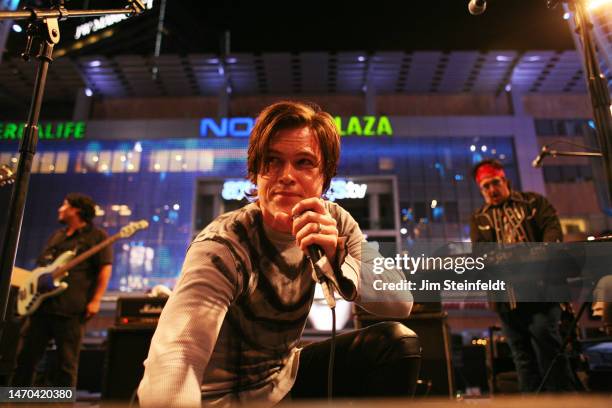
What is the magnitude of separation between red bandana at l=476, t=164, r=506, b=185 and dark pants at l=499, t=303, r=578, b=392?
38.3 inches

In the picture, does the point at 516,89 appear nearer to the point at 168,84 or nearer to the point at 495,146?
the point at 495,146

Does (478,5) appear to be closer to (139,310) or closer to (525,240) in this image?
(525,240)

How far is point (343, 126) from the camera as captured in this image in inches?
572

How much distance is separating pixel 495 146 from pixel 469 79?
285 cm

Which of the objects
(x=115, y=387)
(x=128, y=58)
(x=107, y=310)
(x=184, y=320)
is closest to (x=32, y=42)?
(x=184, y=320)

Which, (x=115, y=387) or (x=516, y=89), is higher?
(x=516, y=89)

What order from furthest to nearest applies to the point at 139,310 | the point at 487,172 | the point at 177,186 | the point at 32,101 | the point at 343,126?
the point at 177,186
the point at 343,126
the point at 139,310
the point at 487,172
the point at 32,101

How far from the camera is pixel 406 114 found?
16469mm

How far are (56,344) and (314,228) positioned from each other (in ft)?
11.2

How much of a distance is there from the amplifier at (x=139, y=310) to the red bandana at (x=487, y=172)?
2.69 metres

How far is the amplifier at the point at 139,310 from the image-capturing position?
331 cm

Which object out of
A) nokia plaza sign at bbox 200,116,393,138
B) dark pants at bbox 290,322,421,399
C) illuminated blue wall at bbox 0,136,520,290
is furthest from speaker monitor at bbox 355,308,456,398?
illuminated blue wall at bbox 0,136,520,290

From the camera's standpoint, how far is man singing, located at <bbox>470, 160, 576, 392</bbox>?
2.62m


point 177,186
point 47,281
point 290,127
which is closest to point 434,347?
point 290,127
